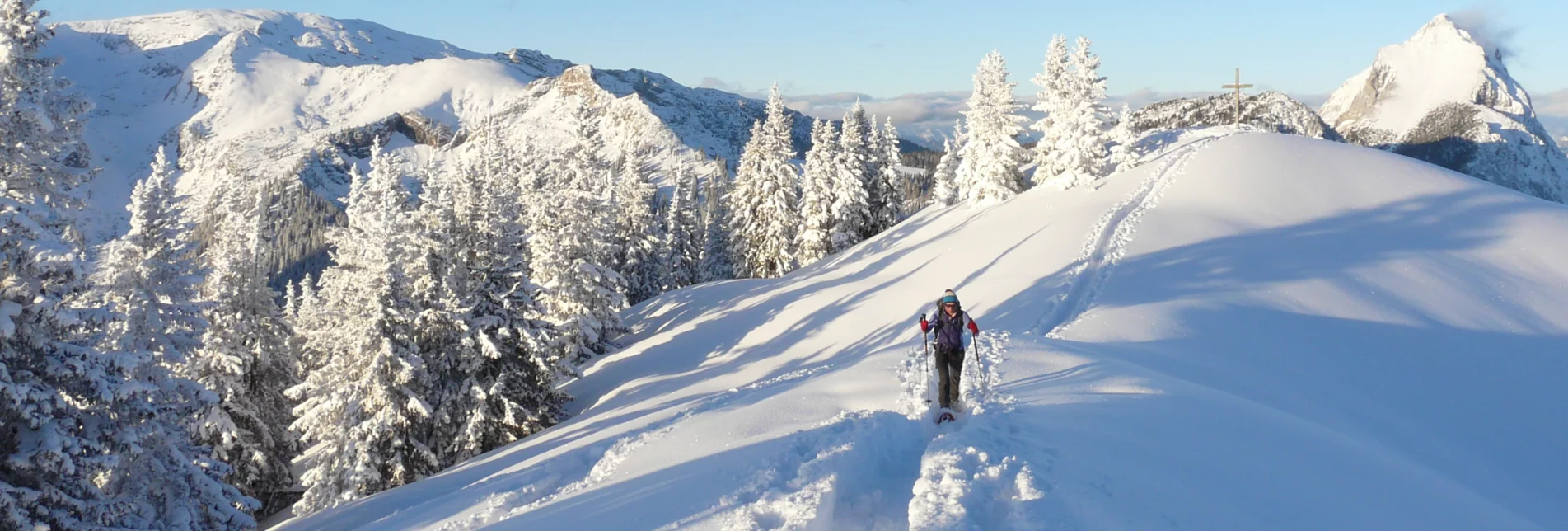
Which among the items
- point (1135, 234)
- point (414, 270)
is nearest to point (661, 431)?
point (414, 270)

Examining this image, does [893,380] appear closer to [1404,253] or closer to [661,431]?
[661,431]

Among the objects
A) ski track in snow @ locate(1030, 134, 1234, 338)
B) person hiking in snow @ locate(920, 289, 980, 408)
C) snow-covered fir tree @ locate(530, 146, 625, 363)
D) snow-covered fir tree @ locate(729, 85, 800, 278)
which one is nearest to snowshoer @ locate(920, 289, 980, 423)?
person hiking in snow @ locate(920, 289, 980, 408)

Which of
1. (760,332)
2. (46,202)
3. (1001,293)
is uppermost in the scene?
(46,202)

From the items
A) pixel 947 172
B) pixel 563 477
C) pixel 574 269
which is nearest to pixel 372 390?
pixel 574 269

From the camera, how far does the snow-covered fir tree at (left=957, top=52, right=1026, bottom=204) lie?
4916 cm

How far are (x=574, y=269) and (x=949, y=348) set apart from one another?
23.2m

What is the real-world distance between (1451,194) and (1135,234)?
1898 centimetres

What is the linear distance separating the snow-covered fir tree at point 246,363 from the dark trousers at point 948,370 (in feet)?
67.3

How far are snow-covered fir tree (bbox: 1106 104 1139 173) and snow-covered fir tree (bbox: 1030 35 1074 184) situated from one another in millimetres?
3341

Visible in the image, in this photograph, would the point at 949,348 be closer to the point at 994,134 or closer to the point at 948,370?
the point at 948,370

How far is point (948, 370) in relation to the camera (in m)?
12.5

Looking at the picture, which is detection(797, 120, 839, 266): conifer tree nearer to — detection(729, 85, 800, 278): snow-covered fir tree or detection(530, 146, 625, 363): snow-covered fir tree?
detection(729, 85, 800, 278): snow-covered fir tree

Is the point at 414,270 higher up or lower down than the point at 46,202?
lower down

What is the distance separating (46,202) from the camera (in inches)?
501
